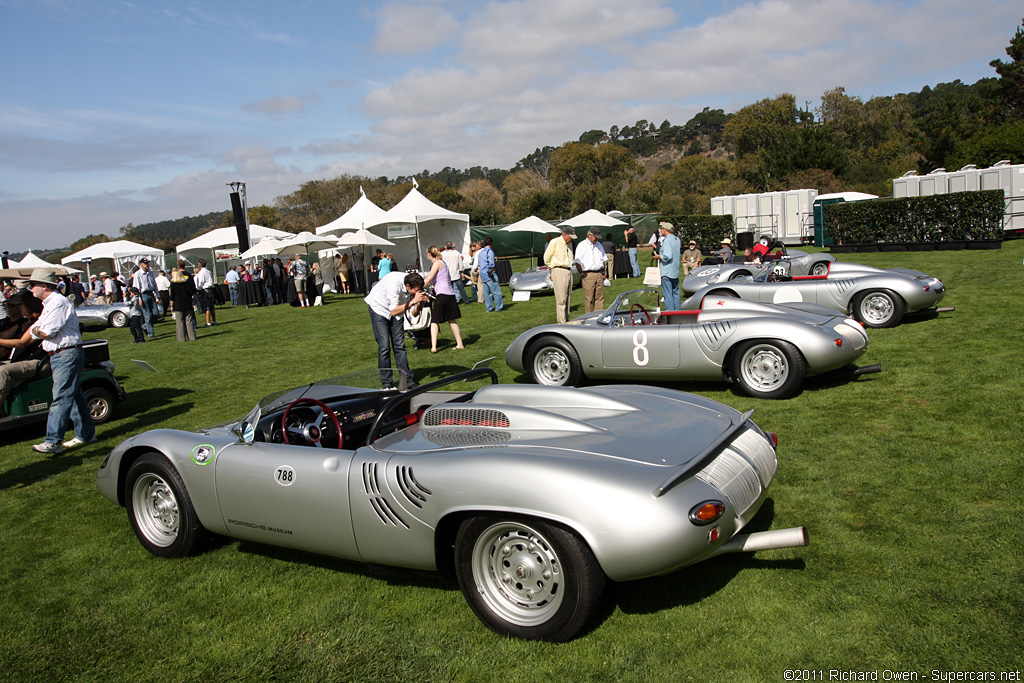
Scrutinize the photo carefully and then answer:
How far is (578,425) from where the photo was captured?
3.69m

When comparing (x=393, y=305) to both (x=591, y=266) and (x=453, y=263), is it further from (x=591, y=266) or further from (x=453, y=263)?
Result: (x=453, y=263)

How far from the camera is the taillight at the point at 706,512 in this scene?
294cm

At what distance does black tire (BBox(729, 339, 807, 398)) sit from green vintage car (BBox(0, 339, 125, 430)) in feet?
25.4

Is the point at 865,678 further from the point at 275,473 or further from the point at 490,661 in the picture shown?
the point at 275,473

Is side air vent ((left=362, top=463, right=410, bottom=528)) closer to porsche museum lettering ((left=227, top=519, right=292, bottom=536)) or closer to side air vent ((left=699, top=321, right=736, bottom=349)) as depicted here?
porsche museum lettering ((left=227, top=519, right=292, bottom=536))

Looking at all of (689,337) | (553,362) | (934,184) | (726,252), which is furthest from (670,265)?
(934,184)

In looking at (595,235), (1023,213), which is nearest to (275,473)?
(595,235)

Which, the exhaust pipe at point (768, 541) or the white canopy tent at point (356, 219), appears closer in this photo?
the exhaust pipe at point (768, 541)

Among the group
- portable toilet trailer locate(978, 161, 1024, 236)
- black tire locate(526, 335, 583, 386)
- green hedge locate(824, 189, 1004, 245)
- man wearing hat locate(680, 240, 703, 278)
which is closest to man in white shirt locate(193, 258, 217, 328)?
man wearing hat locate(680, 240, 703, 278)

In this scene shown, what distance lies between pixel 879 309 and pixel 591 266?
4535 mm

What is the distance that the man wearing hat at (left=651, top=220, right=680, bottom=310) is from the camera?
35.9ft

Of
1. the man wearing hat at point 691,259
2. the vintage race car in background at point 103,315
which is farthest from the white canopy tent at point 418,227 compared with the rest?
the man wearing hat at point 691,259

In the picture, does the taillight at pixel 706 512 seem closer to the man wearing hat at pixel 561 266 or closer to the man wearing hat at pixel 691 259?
the man wearing hat at pixel 561 266

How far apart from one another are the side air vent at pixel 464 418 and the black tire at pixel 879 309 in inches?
328
